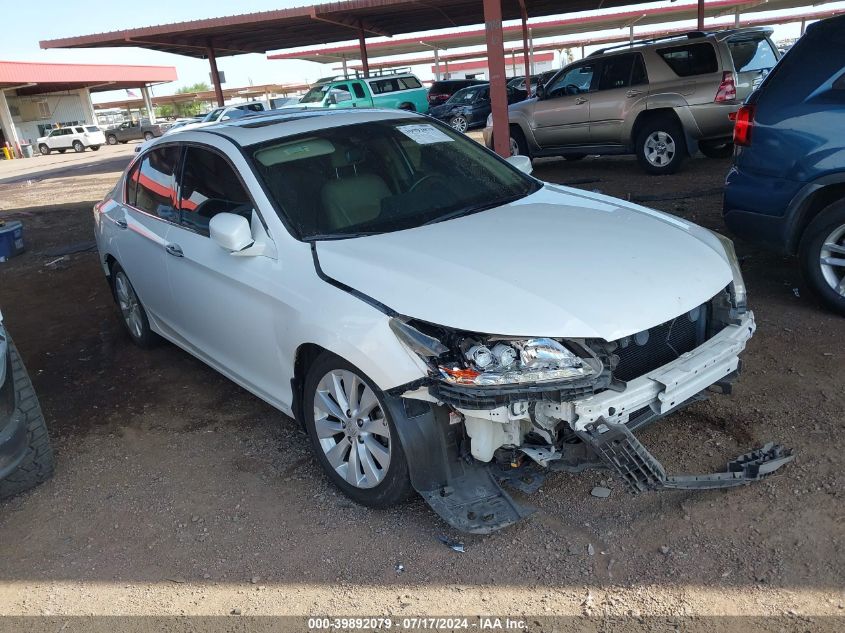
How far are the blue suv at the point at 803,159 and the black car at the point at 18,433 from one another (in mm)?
4640

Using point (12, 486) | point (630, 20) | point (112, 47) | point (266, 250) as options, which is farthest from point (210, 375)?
point (630, 20)

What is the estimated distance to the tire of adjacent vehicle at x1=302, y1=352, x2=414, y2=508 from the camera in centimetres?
287

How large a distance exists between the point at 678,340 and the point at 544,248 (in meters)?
0.70

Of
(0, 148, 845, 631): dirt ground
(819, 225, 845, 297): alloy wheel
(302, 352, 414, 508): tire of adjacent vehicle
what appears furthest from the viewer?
(819, 225, 845, 297): alloy wheel

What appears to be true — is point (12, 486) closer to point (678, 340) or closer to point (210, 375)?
point (210, 375)

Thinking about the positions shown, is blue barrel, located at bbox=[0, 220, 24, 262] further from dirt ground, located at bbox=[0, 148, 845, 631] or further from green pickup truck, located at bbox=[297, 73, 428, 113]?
green pickup truck, located at bbox=[297, 73, 428, 113]

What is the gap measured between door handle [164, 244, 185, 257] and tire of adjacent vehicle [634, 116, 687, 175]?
7.89 m

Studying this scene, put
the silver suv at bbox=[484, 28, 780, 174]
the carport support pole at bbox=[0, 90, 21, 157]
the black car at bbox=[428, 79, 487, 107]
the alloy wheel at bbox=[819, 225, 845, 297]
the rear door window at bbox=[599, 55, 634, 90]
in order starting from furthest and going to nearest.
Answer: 1. the carport support pole at bbox=[0, 90, 21, 157]
2. the black car at bbox=[428, 79, 487, 107]
3. the rear door window at bbox=[599, 55, 634, 90]
4. the silver suv at bbox=[484, 28, 780, 174]
5. the alloy wheel at bbox=[819, 225, 845, 297]

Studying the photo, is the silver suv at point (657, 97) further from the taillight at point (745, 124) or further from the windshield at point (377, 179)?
the windshield at point (377, 179)

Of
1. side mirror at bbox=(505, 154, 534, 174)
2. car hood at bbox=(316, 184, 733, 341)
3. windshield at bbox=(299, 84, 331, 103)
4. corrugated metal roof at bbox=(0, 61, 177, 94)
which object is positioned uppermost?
corrugated metal roof at bbox=(0, 61, 177, 94)

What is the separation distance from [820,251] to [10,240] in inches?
379

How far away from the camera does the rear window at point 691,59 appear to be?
951cm

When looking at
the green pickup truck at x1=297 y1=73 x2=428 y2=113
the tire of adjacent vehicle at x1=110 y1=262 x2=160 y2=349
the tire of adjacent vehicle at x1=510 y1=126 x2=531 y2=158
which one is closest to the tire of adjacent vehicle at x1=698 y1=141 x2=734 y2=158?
the tire of adjacent vehicle at x1=510 y1=126 x2=531 y2=158

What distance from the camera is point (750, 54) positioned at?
9648 millimetres
